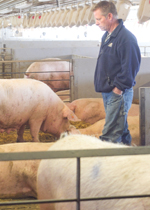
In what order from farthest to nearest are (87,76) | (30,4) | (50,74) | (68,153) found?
(30,4), (50,74), (87,76), (68,153)

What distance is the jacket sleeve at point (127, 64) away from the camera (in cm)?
265

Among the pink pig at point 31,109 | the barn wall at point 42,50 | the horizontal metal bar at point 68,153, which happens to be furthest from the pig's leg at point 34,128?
the barn wall at point 42,50

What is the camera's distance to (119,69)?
110 inches

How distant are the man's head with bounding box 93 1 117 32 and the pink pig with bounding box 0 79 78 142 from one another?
→ 1.87 metres

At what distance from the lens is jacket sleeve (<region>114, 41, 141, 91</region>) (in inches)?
104

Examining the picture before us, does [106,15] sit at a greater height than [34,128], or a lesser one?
greater

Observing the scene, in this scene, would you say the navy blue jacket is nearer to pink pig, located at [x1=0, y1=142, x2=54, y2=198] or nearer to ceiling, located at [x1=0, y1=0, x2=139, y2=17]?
pink pig, located at [x1=0, y1=142, x2=54, y2=198]

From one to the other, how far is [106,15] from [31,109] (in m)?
2.09

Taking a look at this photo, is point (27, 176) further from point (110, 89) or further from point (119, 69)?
point (119, 69)

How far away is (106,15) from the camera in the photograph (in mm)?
2787

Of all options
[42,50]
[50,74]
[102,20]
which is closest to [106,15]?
[102,20]

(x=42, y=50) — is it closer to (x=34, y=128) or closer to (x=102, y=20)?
(x=34, y=128)

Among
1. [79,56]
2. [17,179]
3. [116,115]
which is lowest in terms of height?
[17,179]

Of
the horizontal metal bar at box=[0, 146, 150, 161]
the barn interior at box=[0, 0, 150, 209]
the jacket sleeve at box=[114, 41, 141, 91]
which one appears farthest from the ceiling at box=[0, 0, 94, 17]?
the horizontal metal bar at box=[0, 146, 150, 161]
